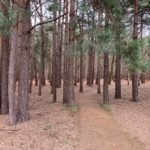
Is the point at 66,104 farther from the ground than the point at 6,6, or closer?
closer

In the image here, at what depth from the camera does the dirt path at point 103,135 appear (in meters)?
9.16

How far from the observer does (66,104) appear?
1739 centimetres

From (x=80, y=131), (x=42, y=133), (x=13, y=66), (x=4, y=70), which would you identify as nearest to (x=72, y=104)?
(x=4, y=70)

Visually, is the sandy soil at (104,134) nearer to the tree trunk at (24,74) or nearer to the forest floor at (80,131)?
the forest floor at (80,131)

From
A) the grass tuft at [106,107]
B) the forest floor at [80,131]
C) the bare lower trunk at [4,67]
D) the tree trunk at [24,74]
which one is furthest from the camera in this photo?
the grass tuft at [106,107]

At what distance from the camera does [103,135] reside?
1029 cm

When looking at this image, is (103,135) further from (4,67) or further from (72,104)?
(72,104)

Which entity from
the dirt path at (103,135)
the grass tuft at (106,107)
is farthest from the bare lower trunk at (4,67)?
the grass tuft at (106,107)

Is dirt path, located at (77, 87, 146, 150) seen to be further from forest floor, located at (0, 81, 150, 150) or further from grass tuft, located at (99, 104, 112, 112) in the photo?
grass tuft, located at (99, 104, 112, 112)

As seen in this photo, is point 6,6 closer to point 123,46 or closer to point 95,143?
point 123,46

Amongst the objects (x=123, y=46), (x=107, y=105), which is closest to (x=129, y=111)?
(x=107, y=105)

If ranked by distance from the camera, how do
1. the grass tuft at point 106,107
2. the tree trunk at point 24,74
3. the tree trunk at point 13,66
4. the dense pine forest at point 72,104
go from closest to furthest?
1. the dense pine forest at point 72,104
2. the tree trunk at point 13,66
3. the tree trunk at point 24,74
4. the grass tuft at point 106,107

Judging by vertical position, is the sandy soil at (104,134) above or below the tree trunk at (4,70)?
below

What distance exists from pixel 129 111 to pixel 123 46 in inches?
123
